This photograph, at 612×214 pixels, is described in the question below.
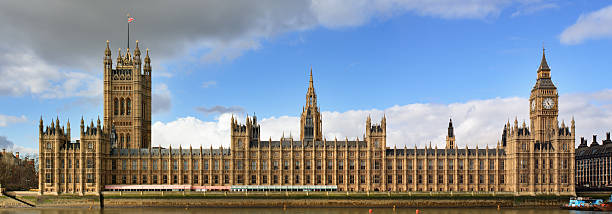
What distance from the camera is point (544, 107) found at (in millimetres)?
Result: 154000

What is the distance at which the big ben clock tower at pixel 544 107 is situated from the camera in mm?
153375

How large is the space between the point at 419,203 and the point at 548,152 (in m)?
33.4

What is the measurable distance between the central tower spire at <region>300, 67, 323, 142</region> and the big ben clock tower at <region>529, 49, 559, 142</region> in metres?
54.3

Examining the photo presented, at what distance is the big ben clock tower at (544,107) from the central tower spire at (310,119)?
54.3 meters

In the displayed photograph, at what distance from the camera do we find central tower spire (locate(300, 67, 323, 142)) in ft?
507

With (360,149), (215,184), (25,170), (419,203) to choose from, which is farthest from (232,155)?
(25,170)

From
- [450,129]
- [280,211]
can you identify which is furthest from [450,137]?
A: [280,211]

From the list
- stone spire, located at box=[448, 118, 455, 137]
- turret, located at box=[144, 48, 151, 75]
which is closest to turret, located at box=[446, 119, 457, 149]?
stone spire, located at box=[448, 118, 455, 137]

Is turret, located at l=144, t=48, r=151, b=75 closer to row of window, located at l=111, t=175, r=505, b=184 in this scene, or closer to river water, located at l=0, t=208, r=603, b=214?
row of window, located at l=111, t=175, r=505, b=184

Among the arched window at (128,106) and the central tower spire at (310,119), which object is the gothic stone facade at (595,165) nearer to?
the central tower spire at (310,119)

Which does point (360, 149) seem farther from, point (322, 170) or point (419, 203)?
point (419, 203)

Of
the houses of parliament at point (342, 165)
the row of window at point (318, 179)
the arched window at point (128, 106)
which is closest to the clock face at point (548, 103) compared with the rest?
the houses of parliament at point (342, 165)

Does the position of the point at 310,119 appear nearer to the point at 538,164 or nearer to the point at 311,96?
the point at 311,96

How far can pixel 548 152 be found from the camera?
457 feet
